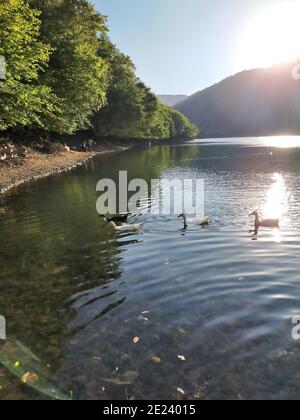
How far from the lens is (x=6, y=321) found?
966 centimetres

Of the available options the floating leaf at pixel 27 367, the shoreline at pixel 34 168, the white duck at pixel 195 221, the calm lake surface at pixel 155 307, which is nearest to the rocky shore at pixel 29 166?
the shoreline at pixel 34 168

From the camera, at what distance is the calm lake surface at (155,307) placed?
7371 millimetres

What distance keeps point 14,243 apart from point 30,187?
1692 cm

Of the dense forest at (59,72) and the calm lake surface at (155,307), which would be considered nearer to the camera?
the calm lake surface at (155,307)

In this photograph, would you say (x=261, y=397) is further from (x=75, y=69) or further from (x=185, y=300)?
(x=75, y=69)

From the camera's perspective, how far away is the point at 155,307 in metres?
10.3

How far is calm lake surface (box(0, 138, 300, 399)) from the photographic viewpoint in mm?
7371

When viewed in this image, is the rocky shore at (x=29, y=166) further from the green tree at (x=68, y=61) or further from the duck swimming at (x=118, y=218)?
the duck swimming at (x=118, y=218)

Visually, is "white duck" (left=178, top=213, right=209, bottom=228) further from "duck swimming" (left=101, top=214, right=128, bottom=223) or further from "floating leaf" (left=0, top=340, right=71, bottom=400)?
"floating leaf" (left=0, top=340, right=71, bottom=400)

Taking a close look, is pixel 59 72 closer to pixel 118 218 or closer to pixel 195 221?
pixel 118 218

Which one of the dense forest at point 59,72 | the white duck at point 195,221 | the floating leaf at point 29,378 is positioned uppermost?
the dense forest at point 59,72

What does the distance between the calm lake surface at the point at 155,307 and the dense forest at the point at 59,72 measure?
1549 cm

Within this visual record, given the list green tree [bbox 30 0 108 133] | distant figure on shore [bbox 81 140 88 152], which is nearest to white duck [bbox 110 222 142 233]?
green tree [bbox 30 0 108 133]

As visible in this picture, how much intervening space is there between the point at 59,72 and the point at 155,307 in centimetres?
4886
